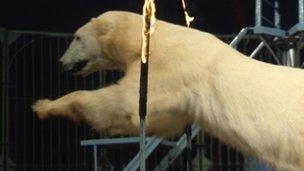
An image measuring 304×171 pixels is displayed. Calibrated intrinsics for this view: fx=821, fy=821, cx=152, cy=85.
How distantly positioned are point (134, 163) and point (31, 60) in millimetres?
1890

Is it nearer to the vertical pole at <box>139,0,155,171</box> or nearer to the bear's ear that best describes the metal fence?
the bear's ear

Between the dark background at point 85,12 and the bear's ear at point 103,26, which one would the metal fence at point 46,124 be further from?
the bear's ear at point 103,26

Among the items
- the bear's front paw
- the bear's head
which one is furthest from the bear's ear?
the bear's front paw

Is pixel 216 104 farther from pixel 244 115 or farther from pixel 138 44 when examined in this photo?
pixel 138 44

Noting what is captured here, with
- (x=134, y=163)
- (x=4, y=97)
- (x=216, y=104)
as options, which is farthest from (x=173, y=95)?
(x=4, y=97)

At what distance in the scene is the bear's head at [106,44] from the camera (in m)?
4.03

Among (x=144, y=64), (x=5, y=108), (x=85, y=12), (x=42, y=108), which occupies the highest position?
(x=85, y=12)

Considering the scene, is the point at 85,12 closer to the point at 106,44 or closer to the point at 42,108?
the point at 106,44

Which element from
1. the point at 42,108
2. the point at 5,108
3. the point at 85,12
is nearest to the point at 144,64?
the point at 42,108

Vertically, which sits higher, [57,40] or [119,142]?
[57,40]

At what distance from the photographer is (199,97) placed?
3725mm

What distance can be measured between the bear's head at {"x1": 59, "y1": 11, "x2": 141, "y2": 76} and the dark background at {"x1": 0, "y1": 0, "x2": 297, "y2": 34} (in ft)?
8.07

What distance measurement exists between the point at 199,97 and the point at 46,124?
3.00 metres

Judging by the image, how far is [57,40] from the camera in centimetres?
655
